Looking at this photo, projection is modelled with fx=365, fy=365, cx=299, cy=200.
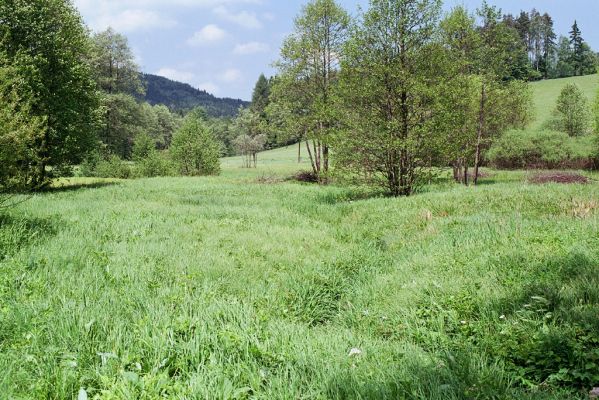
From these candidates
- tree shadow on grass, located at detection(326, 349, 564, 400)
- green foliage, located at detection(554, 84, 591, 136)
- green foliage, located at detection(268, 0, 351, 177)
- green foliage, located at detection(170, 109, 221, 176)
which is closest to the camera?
tree shadow on grass, located at detection(326, 349, 564, 400)

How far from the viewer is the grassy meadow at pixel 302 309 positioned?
10.2 ft

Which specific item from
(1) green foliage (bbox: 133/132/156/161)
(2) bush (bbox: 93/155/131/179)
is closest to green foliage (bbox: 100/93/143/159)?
(2) bush (bbox: 93/155/131/179)

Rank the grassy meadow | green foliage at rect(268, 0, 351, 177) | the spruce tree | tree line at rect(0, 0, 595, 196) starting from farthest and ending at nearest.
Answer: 1. the spruce tree
2. green foliage at rect(268, 0, 351, 177)
3. tree line at rect(0, 0, 595, 196)
4. the grassy meadow

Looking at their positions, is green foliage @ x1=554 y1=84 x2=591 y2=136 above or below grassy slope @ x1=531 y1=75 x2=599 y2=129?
below

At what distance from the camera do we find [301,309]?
18.8ft

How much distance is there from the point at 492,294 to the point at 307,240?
5.14 m

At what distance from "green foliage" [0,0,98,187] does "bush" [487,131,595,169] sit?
44.3 m

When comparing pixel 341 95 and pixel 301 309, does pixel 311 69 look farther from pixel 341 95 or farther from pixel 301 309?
pixel 301 309

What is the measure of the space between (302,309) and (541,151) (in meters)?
46.6

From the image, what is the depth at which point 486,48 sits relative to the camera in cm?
2566

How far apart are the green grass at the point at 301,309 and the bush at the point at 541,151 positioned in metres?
37.6

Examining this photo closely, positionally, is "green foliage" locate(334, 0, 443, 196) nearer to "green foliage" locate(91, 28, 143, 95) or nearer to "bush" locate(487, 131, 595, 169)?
"bush" locate(487, 131, 595, 169)

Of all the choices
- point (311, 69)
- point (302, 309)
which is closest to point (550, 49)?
point (311, 69)

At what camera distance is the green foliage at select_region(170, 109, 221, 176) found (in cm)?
4269
